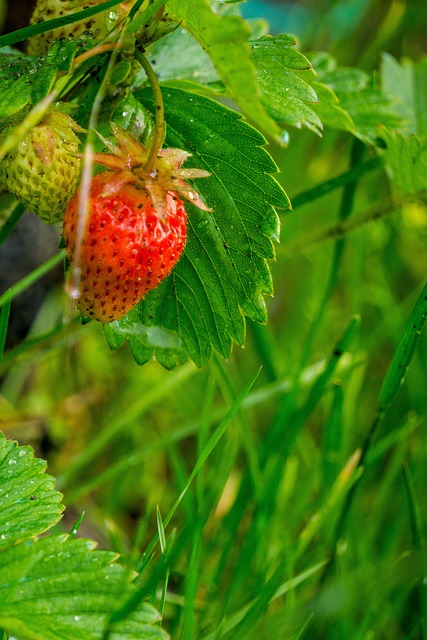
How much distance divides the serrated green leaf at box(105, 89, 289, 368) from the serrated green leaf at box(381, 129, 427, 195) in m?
0.30

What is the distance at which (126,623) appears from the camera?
63cm

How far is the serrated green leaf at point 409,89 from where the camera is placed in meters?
1.38

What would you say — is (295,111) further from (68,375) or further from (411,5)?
(411,5)

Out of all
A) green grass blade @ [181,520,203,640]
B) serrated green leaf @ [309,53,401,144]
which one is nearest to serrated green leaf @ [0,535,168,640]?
green grass blade @ [181,520,203,640]

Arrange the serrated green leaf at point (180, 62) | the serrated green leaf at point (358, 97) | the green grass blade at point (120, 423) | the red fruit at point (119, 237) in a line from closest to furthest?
the red fruit at point (119, 237), the serrated green leaf at point (180, 62), the serrated green leaf at point (358, 97), the green grass blade at point (120, 423)

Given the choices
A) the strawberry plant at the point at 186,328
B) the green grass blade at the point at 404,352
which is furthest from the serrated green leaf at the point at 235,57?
the green grass blade at the point at 404,352

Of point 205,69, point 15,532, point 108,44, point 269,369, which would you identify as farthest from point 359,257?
point 15,532

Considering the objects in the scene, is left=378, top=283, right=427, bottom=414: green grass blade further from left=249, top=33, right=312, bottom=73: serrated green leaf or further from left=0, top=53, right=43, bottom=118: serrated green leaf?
left=0, top=53, right=43, bottom=118: serrated green leaf

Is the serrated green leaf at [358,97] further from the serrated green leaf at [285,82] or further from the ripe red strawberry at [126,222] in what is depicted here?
the ripe red strawberry at [126,222]

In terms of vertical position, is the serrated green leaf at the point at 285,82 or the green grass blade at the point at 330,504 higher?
the serrated green leaf at the point at 285,82

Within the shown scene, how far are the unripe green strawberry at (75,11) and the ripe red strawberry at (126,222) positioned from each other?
13cm

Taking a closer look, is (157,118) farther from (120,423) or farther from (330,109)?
(120,423)

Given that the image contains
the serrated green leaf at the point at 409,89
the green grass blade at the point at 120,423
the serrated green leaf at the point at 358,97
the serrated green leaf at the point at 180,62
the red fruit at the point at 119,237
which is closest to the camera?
the red fruit at the point at 119,237

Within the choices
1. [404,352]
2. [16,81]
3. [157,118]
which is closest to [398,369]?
[404,352]
